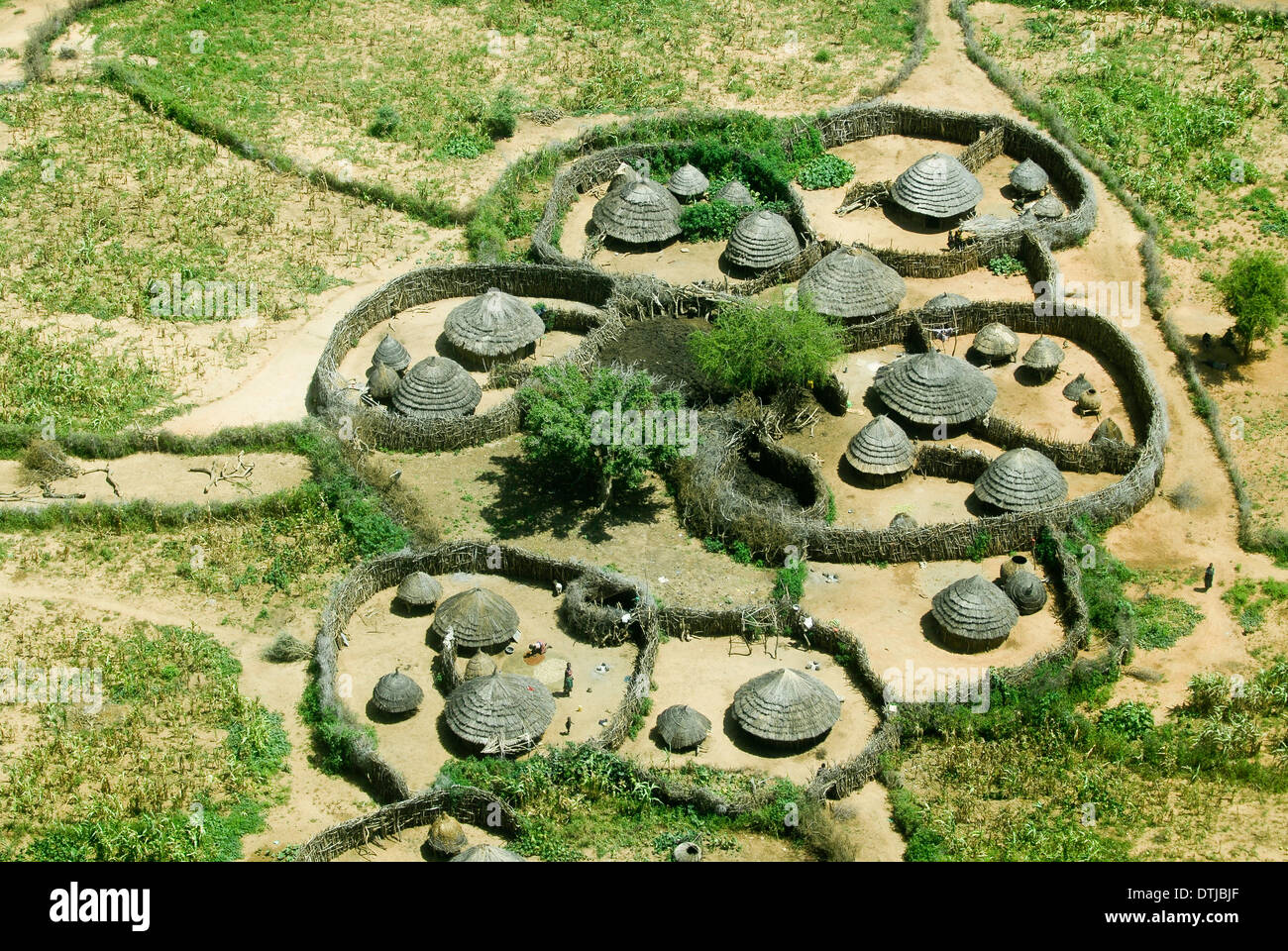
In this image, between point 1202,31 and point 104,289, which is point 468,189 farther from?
point 1202,31

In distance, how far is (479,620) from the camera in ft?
121

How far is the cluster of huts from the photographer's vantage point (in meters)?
43.8

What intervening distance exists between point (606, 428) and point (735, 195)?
1459cm

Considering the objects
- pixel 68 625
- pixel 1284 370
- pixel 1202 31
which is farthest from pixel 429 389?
pixel 1202 31

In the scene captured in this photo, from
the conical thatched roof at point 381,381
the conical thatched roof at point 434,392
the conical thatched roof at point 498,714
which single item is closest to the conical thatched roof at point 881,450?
the conical thatched roof at point 434,392

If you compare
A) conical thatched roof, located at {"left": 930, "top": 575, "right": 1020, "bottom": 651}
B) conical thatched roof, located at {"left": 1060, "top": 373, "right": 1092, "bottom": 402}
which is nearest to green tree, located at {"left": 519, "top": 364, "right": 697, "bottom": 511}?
conical thatched roof, located at {"left": 930, "top": 575, "right": 1020, "bottom": 651}

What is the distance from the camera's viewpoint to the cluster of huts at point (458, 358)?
43.8 metres

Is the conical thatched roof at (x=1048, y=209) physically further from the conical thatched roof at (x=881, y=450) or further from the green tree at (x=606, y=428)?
the green tree at (x=606, y=428)

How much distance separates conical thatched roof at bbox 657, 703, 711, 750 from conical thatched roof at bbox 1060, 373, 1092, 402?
1558cm

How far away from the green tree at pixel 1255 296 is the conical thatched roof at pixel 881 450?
33.2 ft

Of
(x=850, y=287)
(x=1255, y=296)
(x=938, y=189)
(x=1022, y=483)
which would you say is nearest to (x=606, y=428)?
(x=1022, y=483)

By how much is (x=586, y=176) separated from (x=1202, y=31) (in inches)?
927

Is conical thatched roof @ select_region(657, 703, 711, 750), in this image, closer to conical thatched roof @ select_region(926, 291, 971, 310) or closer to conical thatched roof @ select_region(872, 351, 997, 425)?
conical thatched roof @ select_region(872, 351, 997, 425)

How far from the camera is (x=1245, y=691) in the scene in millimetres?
35500
